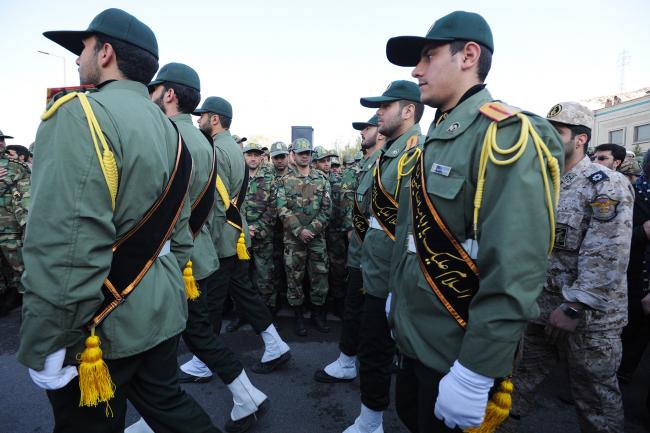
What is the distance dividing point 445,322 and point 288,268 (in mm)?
3734

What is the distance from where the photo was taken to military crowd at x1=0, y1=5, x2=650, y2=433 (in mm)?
1244

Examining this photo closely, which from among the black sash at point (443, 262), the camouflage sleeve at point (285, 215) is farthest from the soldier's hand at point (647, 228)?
the camouflage sleeve at point (285, 215)

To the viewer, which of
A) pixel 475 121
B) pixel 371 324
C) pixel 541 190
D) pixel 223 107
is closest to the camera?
pixel 541 190

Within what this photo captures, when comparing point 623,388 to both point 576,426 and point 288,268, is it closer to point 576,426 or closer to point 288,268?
point 576,426

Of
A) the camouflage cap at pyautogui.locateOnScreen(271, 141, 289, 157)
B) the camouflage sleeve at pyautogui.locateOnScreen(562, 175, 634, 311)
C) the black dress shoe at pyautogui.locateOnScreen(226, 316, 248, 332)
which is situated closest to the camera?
the camouflage sleeve at pyautogui.locateOnScreen(562, 175, 634, 311)

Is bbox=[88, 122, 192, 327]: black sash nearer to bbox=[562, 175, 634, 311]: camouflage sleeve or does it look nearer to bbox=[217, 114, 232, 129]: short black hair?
bbox=[217, 114, 232, 129]: short black hair

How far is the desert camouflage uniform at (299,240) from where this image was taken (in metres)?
4.98

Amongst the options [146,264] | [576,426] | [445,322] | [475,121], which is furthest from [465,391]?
[576,426]

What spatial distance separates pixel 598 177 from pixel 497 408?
5.29 feet

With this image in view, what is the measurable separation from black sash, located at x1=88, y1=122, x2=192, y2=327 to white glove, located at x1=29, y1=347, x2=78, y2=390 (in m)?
0.15

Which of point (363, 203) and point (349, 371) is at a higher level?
point (363, 203)

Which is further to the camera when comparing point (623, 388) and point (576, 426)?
point (623, 388)

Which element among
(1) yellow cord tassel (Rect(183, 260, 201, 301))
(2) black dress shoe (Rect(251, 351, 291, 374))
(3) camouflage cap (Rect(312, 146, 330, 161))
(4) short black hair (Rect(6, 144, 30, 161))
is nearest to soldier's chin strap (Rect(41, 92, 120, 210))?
(1) yellow cord tassel (Rect(183, 260, 201, 301))

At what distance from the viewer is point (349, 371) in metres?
3.57
